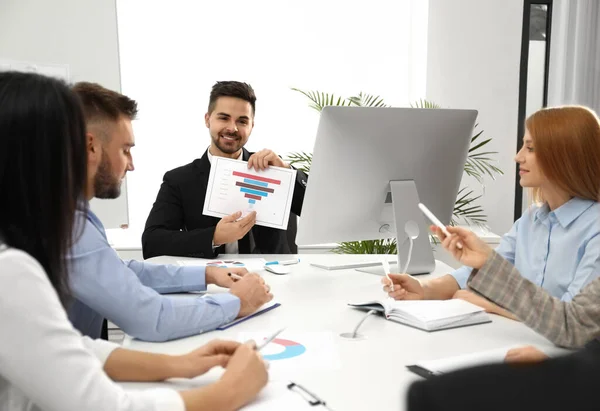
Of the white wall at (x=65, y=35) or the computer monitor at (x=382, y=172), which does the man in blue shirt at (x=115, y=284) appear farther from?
the white wall at (x=65, y=35)

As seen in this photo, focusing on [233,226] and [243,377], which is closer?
[243,377]

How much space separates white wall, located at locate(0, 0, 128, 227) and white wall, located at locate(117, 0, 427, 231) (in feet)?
0.53

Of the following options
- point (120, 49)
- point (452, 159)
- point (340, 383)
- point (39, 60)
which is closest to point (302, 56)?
point (120, 49)

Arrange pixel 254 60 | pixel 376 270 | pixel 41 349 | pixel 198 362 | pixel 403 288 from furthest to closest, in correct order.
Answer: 1. pixel 254 60
2. pixel 376 270
3. pixel 403 288
4. pixel 198 362
5. pixel 41 349

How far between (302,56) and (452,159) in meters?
2.30

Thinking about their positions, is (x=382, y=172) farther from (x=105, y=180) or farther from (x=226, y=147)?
(x=226, y=147)

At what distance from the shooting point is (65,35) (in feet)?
12.9

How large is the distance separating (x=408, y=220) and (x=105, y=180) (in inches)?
41.4

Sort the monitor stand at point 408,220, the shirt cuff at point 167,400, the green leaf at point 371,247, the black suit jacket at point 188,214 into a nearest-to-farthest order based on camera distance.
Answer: the shirt cuff at point 167,400 → the monitor stand at point 408,220 → the black suit jacket at point 188,214 → the green leaf at point 371,247

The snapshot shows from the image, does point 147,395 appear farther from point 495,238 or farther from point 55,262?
point 495,238

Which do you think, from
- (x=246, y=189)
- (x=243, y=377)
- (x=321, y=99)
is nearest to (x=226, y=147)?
(x=246, y=189)

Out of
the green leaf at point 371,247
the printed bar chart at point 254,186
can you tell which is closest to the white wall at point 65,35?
the green leaf at point 371,247

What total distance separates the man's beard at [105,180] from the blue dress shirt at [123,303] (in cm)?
11

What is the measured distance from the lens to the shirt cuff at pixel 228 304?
1.57m
